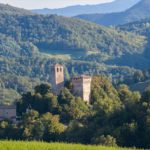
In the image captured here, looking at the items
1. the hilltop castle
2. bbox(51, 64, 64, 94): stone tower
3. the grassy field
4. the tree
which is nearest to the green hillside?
bbox(51, 64, 64, 94): stone tower

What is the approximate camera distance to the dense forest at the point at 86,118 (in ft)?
137

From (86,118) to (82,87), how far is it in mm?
7455

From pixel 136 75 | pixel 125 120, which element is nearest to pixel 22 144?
pixel 125 120

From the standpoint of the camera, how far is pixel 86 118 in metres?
50.8

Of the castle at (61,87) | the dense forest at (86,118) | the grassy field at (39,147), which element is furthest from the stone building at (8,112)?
the grassy field at (39,147)

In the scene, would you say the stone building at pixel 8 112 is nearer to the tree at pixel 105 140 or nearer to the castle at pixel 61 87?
the castle at pixel 61 87

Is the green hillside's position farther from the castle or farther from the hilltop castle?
the hilltop castle

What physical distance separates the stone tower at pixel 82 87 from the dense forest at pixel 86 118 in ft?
1.87

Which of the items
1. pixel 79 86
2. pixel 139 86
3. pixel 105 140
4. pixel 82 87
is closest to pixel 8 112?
pixel 79 86

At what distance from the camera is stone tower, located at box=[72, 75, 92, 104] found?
57922mm

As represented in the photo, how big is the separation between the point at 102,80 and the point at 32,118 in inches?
398

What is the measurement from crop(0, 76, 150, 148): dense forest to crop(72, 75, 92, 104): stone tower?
57cm

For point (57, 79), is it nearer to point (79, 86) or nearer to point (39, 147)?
point (79, 86)

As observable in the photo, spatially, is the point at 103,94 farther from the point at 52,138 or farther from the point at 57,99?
the point at 52,138
